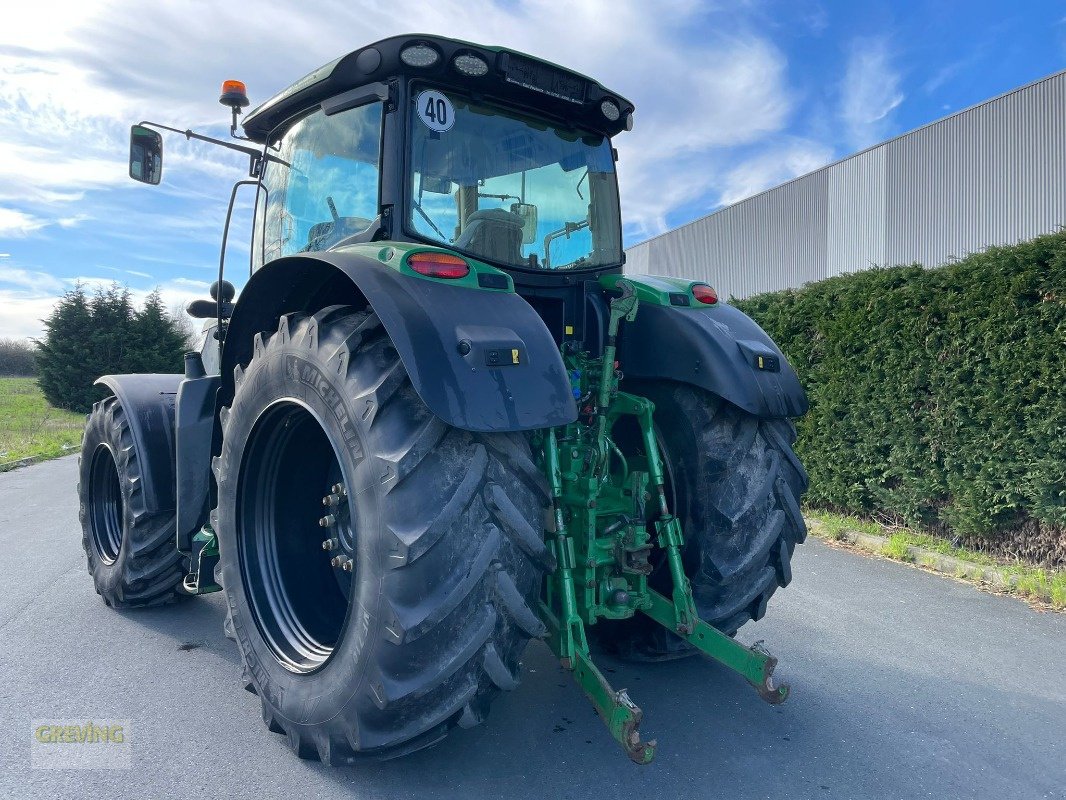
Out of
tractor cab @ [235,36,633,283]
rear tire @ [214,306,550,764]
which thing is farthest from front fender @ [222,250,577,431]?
tractor cab @ [235,36,633,283]

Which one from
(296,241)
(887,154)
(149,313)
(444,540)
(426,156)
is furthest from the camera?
(149,313)

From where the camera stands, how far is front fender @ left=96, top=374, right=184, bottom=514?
165 inches

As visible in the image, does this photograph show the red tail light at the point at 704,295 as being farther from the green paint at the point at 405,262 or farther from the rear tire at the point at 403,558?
the rear tire at the point at 403,558

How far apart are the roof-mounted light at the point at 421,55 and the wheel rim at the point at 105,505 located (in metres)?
3.19

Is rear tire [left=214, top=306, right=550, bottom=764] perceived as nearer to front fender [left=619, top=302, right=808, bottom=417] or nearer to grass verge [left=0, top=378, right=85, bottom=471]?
front fender [left=619, top=302, right=808, bottom=417]

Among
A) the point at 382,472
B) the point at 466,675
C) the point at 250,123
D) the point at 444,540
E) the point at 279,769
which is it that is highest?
the point at 250,123

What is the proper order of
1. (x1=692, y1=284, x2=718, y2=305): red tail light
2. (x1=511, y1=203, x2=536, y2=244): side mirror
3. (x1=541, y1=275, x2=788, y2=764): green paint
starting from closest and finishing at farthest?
(x1=541, y1=275, x2=788, y2=764): green paint
(x1=511, y1=203, x2=536, y2=244): side mirror
(x1=692, y1=284, x2=718, y2=305): red tail light

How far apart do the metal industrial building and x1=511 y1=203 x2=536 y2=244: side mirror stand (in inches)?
398

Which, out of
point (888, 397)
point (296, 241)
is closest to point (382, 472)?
point (296, 241)

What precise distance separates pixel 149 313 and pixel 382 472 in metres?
26.6

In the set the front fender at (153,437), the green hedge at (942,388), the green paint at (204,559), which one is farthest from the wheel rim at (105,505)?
the green hedge at (942,388)

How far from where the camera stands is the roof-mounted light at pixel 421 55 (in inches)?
114

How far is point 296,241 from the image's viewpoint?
3.61 metres

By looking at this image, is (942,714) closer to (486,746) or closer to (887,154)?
(486,746)
